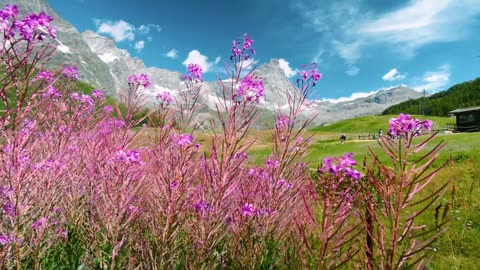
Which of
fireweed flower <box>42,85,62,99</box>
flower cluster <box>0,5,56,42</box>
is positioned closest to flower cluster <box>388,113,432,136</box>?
flower cluster <box>0,5,56,42</box>

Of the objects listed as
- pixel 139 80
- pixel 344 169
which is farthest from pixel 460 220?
pixel 139 80

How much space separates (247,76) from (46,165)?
261 centimetres

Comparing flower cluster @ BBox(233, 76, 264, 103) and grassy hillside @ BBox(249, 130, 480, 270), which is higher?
flower cluster @ BBox(233, 76, 264, 103)

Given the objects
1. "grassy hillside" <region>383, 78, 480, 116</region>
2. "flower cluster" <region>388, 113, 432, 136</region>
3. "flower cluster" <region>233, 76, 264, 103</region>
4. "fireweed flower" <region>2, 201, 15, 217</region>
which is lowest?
"fireweed flower" <region>2, 201, 15, 217</region>

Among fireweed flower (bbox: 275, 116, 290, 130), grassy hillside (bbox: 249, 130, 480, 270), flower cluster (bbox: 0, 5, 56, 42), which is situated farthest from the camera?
grassy hillside (bbox: 249, 130, 480, 270)

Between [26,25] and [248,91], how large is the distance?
1783mm

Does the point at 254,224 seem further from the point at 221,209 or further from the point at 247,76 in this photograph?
the point at 247,76

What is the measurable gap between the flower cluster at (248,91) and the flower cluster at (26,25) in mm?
1564

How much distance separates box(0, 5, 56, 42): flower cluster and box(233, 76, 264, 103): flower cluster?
1.56 metres

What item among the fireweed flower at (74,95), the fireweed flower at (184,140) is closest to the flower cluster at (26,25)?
the fireweed flower at (184,140)

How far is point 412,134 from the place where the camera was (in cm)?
171

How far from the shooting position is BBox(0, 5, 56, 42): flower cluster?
1.96 m

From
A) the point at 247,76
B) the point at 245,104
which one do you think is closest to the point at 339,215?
the point at 245,104

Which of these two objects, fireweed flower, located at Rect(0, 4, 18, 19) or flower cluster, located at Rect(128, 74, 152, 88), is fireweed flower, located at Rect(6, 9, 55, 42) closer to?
fireweed flower, located at Rect(0, 4, 18, 19)
